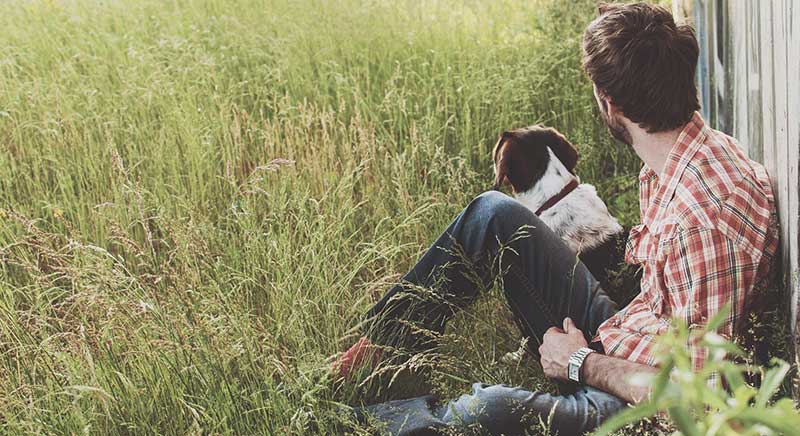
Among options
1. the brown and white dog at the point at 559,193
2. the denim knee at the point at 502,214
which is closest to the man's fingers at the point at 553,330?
the denim knee at the point at 502,214

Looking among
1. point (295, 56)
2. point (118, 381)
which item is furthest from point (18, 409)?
point (295, 56)

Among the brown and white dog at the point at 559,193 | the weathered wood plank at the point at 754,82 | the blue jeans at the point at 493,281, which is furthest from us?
the brown and white dog at the point at 559,193

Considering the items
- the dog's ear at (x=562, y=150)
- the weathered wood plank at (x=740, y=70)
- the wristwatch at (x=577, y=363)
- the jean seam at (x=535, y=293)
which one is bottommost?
the wristwatch at (x=577, y=363)

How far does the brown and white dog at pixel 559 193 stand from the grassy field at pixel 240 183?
0.30 m

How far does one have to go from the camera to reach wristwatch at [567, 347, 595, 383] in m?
2.76

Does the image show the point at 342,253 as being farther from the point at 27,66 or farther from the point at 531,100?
the point at 27,66

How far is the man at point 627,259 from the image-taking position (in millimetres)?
2438

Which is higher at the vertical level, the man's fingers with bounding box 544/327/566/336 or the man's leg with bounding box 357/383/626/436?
the man's fingers with bounding box 544/327/566/336

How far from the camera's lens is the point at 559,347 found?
2.88 metres

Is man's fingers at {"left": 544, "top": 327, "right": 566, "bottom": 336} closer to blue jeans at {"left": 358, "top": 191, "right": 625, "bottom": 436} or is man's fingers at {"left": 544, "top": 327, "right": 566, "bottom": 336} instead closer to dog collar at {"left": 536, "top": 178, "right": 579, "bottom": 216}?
blue jeans at {"left": 358, "top": 191, "right": 625, "bottom": 436}

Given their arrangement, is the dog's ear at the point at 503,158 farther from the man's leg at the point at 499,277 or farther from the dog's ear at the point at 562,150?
the man's leg at the point at 499,277

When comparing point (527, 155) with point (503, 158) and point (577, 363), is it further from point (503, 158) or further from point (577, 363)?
point (577, 363)

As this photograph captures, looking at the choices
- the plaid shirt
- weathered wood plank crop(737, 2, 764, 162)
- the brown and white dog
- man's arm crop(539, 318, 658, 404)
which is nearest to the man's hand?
man's arm crop(539, 318, 658, 404)

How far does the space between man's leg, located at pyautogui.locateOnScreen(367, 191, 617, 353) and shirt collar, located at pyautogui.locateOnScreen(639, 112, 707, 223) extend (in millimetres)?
463
